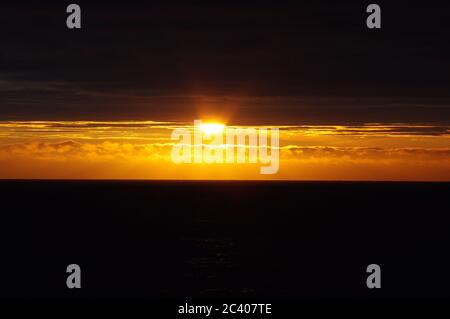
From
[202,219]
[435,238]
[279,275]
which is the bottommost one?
[279,275]

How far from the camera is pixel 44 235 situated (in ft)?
283

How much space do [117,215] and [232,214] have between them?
1920 centimetres
